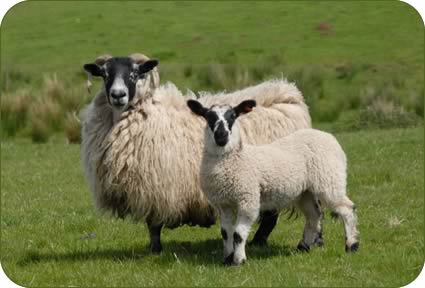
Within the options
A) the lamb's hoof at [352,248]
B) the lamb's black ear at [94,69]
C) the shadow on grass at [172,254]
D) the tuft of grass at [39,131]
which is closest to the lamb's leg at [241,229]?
the shadow on grass at [172,254]

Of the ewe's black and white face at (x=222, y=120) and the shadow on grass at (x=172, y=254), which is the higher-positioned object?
the ewe's black and white face at (x=222, y=120)

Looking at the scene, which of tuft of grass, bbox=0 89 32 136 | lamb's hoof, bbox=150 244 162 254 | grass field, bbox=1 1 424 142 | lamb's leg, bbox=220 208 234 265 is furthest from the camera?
grass field, bbox=1 1 424 142

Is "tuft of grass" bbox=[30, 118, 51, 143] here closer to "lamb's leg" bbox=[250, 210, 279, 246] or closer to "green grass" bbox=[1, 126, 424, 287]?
"green grass" bbox=[1, 126, 424, 287]

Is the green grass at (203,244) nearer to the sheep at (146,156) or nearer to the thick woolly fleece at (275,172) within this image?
the sheep at (146,156)

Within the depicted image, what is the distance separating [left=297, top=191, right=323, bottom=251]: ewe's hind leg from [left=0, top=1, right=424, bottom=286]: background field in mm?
178

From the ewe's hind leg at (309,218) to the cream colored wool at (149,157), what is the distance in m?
0.84

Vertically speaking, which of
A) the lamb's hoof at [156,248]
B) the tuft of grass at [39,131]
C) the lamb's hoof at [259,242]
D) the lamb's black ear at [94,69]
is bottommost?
the tuft of grass at [39,131]


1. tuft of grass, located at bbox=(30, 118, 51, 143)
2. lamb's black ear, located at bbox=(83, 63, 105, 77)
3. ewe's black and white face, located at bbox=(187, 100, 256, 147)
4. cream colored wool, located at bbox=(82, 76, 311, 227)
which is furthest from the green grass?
tuft of grass, located at bbox=(30, 118, 51, 143)

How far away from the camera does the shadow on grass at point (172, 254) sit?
6.37 meters

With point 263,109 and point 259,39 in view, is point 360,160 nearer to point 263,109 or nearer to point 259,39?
point 263,109

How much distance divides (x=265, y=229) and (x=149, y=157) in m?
1.25

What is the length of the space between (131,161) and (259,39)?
18.7m

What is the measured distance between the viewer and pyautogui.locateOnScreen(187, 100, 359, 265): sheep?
231 inches

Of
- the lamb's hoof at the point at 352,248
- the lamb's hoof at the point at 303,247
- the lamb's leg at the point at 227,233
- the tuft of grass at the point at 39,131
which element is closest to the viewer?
the lamb's leg at the point at 227,233
